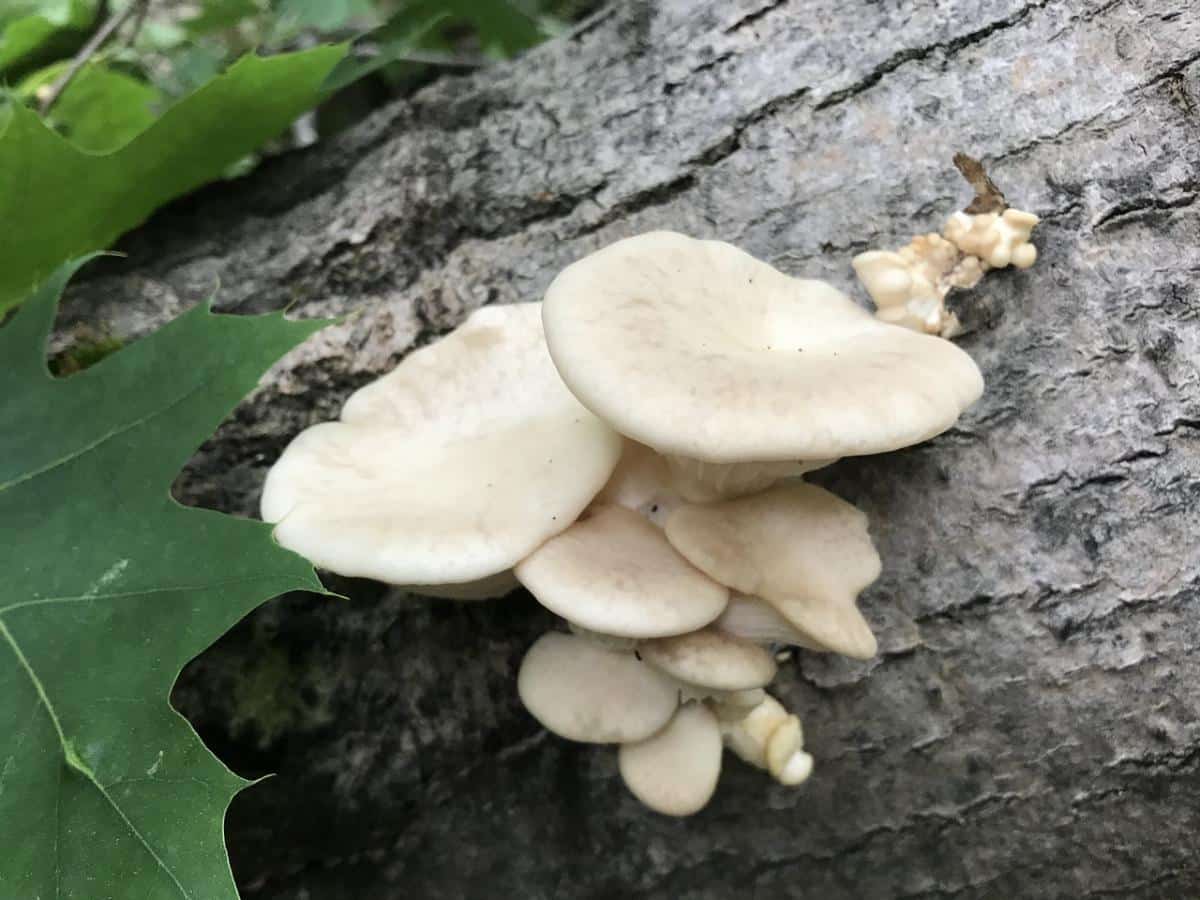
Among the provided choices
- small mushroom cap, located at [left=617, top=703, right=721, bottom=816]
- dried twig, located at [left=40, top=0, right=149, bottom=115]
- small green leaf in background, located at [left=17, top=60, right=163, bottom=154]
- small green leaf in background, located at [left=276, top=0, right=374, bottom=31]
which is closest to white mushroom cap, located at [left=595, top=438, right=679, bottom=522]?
small mushroom cap, located at [left=617, top=703, right=721, bottom=816]

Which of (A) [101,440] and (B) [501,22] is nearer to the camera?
(A) [101,440]

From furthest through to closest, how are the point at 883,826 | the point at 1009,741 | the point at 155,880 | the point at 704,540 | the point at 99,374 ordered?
Answer: 1. the point at 883,826
2. the point at 1009,741
3. the point at 99,374
4. the point at 704,540
5. the point at 155,880

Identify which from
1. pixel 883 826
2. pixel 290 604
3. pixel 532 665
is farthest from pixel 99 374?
pixel 883 826

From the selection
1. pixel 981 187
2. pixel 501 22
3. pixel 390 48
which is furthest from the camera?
pixel 501 22

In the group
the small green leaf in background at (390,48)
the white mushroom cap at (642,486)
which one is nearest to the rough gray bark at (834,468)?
the small green leaf in background at (390,48)

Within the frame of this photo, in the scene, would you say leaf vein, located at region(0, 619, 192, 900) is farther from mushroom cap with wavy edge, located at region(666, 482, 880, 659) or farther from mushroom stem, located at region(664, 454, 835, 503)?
mushroom stem, located at region(664, 454, 835, 503)

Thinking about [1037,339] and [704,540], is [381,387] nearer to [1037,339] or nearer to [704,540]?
[704,540]

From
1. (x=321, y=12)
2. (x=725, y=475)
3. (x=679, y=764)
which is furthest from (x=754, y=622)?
(x=321, y=12)

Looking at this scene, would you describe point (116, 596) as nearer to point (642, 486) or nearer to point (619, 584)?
point (619, 584)
